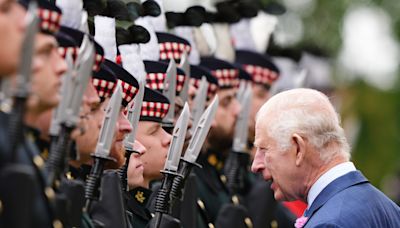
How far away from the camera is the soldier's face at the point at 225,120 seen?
11258 mm

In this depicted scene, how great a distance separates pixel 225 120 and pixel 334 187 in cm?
347

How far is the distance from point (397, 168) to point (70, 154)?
16545mm

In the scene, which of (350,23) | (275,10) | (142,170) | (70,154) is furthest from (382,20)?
(70,154)

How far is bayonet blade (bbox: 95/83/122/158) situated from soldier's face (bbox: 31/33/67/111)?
0.91 m

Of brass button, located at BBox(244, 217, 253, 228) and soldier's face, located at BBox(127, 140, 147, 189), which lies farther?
brass button, located at BBox(244, 217, 253, 228)

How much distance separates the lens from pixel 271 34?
47.0 feet

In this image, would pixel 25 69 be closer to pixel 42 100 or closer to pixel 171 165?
pixel 42 100

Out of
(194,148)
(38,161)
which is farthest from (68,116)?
(194,148)

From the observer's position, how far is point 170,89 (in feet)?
30.6

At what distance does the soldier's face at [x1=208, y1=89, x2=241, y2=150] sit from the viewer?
36.9 ft

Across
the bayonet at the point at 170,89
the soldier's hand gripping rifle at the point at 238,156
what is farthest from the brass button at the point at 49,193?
the soldier's hand gripping rifle at the point at 238,156

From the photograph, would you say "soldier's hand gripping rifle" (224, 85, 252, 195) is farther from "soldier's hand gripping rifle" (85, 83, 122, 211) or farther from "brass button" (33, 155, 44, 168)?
"brass button" (33, 155, 44, 168)

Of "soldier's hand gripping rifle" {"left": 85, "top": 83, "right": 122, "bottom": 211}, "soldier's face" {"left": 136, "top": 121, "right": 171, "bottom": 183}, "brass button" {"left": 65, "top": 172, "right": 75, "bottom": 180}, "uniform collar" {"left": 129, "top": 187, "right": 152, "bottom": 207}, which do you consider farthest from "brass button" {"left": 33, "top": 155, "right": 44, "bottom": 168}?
"soldier's face" {"left": 136, "top": 121, "right": 171, "bottom": 183}

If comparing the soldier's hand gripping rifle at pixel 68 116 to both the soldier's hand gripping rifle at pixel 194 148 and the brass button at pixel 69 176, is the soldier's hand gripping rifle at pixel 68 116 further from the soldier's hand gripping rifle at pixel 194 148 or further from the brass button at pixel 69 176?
the soldier's hand gripping rifle at pixel 194 148
